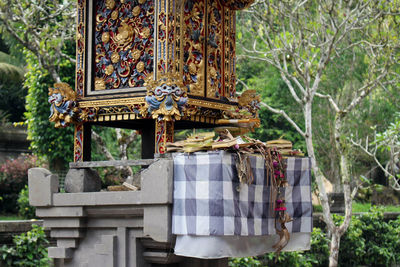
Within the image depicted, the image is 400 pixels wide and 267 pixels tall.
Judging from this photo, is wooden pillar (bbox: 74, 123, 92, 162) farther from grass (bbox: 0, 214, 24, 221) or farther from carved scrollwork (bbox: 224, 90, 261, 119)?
grass (bbox: 0, 214, 24, 221)

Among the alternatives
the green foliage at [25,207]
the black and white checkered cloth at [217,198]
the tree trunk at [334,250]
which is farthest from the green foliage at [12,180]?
the black and white checkered cloth at [217,198]

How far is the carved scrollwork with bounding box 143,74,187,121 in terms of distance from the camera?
7.14 metres

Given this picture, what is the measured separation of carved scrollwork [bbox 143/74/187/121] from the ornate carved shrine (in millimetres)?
11

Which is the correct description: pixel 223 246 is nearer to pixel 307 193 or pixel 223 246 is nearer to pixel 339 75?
pixel 307 193

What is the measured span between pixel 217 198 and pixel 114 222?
1642 mm

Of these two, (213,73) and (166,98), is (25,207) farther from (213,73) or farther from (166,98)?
(166,98)

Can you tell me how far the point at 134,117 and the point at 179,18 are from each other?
1.29m

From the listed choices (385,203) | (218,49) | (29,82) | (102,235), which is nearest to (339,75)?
(385,203)

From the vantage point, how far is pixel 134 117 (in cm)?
759

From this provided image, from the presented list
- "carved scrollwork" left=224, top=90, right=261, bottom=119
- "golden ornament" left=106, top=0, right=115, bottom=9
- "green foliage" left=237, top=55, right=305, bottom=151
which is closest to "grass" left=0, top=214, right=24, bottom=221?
"green foliage" left=237, top=55, right=305, bottom=151

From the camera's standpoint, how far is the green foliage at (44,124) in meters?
18.0

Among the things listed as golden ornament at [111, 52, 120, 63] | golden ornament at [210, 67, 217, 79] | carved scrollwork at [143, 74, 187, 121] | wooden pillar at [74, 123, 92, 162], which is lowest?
wooden pillar at [74, 123, 92, 162]

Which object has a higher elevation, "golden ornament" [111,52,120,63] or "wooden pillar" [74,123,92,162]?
"golden ornament" [111,52,120,63]

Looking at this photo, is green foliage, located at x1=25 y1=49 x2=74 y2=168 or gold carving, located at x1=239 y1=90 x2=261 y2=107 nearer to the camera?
gold carving, located at x1=239 y1=90 x2=261 y2=107
